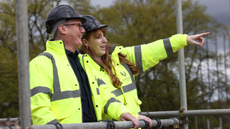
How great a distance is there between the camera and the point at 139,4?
1784 centimetres

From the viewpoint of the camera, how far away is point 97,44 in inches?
120

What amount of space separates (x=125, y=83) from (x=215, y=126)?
47.3 feet

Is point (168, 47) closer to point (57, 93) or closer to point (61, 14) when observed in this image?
point (61, 14)

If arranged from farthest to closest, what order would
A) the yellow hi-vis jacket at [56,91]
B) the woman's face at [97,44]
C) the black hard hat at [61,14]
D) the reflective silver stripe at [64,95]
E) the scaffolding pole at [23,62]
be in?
the woman's face at [97,44] → the black hard hat at [61,14] → the reflective silver stripe at [64,95] → the yellow hi-vis jacket at [56,91] → the scaffolding pole at [23,62]

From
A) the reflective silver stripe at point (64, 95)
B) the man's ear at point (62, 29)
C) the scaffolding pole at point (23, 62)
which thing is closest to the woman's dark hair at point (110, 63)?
the man's ear at point (62, 29)

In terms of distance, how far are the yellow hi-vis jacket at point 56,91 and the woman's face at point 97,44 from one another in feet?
2.35

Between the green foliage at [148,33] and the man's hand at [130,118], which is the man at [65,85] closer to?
the man's hand at [130,118]

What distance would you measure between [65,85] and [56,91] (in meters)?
0.09

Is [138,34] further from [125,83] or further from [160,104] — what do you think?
[125,83]

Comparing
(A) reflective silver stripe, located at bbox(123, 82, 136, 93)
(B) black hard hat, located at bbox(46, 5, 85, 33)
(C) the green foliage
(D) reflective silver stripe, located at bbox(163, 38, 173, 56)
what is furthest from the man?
(C) the green foliage

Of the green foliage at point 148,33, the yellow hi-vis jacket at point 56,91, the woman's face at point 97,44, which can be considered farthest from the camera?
the green foliage at point 148,33

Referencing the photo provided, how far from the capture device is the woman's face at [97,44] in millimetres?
3057

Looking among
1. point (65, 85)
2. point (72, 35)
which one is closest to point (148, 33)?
point (72, 35)

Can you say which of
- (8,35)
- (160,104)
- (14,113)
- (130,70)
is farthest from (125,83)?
(160,104)
